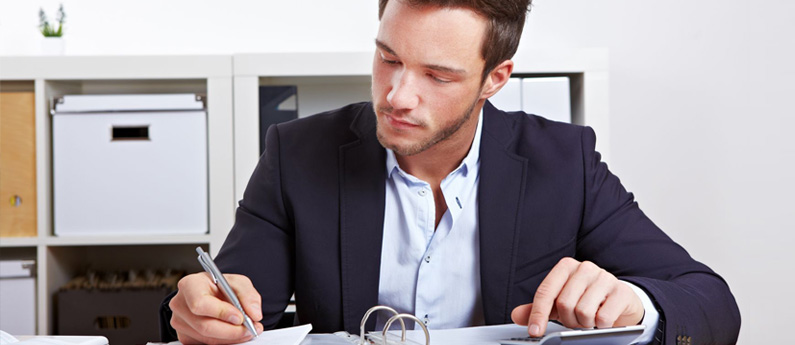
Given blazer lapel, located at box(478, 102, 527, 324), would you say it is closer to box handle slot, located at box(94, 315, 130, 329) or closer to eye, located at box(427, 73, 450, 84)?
eye, located at box(427, 73, 450, 84)

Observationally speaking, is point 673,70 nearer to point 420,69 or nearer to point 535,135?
point 535,135

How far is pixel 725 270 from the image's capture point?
2.44 metres

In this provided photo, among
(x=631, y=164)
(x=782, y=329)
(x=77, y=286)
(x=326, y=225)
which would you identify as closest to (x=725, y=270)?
(x=782, y=329)

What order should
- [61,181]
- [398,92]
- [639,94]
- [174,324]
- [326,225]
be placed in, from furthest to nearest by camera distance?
[639,94], [61,181], [326,225], [398,92], [174,324]

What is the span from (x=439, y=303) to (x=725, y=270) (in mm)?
1569

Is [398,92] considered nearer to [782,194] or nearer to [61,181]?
[61,181]

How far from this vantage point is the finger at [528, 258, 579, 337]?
0.85m

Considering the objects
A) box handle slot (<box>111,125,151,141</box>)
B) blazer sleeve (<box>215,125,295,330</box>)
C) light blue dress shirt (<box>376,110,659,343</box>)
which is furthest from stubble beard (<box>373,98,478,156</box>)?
box handle slot (<box>111,125,151,141</box>)

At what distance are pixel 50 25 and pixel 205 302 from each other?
5.62 ft

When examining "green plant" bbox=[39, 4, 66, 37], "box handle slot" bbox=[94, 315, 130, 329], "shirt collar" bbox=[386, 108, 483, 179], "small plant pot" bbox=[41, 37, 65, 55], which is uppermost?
"green plant" bbox=[39, 4, 66, 37]

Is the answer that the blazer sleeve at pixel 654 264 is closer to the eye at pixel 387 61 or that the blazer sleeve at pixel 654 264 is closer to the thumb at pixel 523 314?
the thumb at pixel 523 314

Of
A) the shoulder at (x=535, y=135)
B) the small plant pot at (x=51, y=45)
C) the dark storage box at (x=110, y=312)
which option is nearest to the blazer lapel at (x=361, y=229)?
the shoulder at (x=535, y=135)

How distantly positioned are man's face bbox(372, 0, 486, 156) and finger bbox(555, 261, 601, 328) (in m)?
0.31

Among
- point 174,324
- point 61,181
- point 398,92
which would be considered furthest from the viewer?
point 61,181
